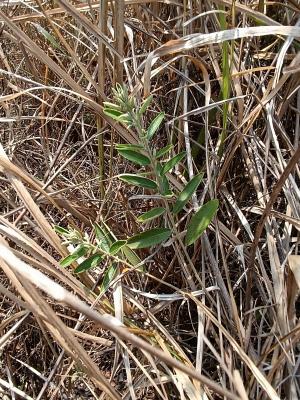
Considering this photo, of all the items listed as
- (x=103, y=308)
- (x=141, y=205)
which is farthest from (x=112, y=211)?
(x=103, y=308)

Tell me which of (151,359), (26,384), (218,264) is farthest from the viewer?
(26,384)

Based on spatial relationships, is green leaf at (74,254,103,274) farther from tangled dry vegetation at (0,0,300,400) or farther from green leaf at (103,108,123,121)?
green leaf at (103,108,123,121)

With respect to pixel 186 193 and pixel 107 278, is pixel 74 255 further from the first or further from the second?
pixel 186 193

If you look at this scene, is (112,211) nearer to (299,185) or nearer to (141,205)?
(141,205)

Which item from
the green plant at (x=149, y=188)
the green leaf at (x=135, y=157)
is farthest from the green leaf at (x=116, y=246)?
the green leaf at (x=135, y=157)

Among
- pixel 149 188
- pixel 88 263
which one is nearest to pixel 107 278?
pixel 88 263

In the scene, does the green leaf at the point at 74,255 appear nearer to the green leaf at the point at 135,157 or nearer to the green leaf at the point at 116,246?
the green leaf at the point at 116,246
